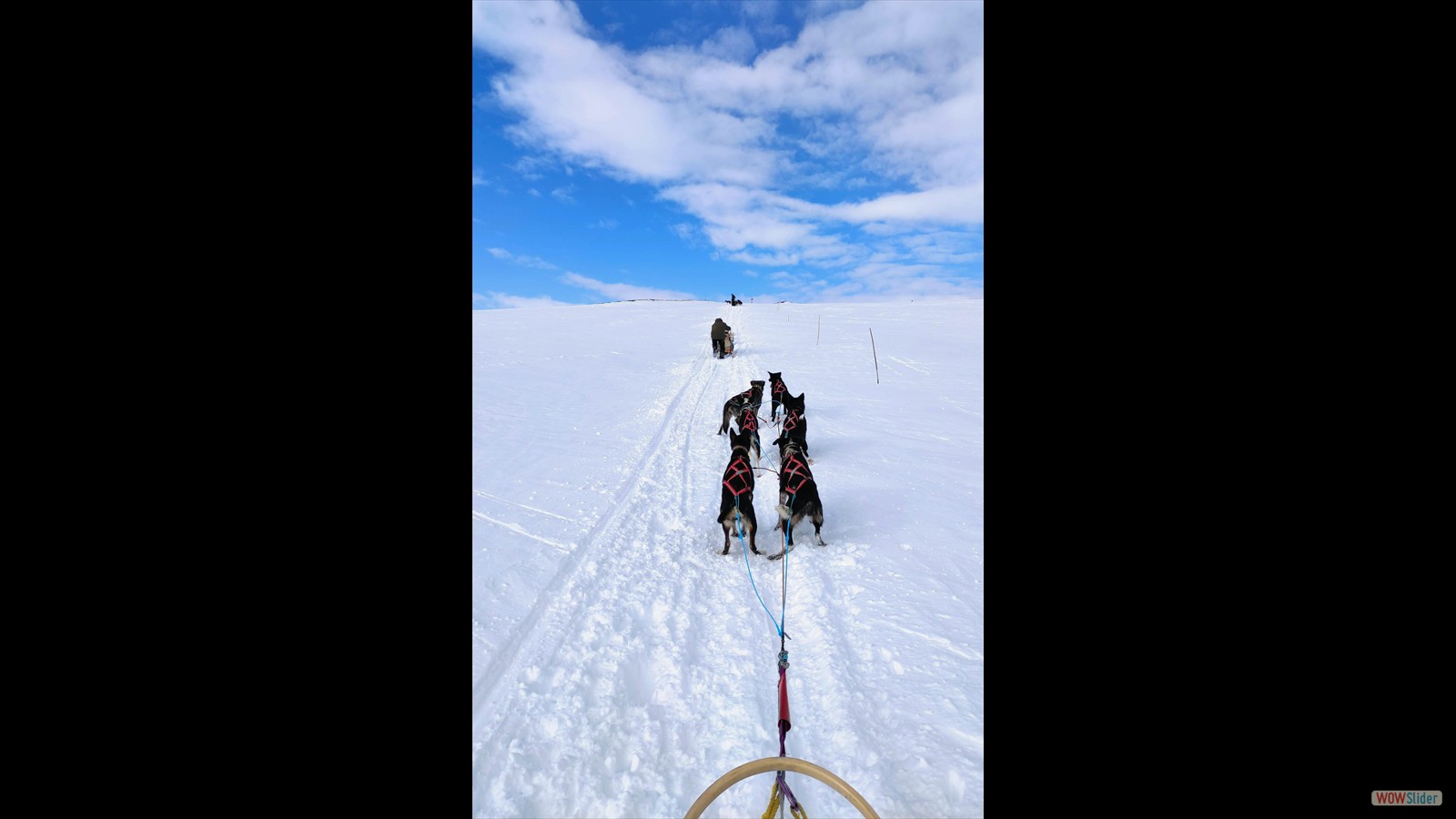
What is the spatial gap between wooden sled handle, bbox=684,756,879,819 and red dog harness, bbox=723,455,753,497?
2355mm

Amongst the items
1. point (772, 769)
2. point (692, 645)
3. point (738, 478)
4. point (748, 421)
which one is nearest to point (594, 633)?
point (692, 645)

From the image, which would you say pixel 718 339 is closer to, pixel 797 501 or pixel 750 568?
pixel 797 501

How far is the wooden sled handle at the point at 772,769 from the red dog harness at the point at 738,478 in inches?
92.7

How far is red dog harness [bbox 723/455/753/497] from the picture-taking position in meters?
3.81

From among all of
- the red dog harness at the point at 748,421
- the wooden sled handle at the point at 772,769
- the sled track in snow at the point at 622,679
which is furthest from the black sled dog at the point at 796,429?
the wooden sled handle at the point at 772,769

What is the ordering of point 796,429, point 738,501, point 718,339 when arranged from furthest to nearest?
point 718,339, point 796,429, point 738,501

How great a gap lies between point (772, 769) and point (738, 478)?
96.8 inches

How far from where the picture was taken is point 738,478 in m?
3.86
